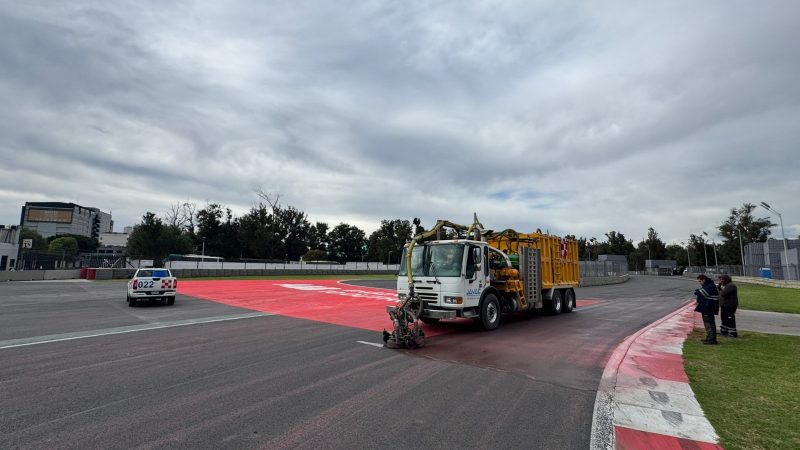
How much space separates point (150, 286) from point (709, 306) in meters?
18.2

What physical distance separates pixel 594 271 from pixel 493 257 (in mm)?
→ 36806

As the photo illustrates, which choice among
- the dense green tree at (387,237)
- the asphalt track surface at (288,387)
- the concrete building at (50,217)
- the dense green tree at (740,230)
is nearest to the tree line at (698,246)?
the dense green tree at (740,230)

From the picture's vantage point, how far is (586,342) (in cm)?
956

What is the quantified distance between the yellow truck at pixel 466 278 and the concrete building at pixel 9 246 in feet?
186

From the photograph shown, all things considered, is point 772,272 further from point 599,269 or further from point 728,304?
point 728,304

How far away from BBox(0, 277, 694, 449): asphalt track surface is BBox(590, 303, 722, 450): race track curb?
221mm

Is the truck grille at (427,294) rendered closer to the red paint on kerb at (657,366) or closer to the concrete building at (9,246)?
the red paint on kerb at (657,366)

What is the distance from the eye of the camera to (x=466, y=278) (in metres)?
10.2

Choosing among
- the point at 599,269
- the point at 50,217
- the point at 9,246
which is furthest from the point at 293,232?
the point at 50,217

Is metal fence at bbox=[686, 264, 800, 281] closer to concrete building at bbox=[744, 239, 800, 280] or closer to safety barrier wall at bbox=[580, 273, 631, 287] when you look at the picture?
concrete building at bbox=[744, 239, 800, 280]

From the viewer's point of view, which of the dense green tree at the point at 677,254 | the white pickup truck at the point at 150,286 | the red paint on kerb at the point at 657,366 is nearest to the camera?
the red paint on kerb at the point at 657,366

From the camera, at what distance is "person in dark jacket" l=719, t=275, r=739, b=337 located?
990cm

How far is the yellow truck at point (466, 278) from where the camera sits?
31.6 ft

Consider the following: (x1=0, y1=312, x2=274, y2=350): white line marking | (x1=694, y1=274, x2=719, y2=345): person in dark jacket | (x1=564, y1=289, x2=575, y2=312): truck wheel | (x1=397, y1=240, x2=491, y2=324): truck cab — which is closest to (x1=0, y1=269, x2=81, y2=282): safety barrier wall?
(x1=0, y1=312, x2=274, y2=350): white line marking
